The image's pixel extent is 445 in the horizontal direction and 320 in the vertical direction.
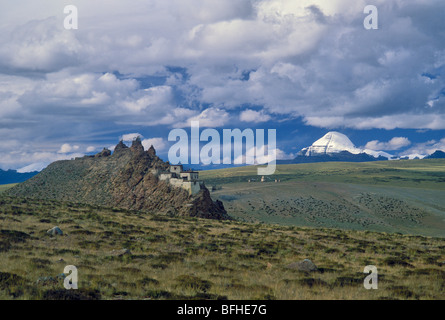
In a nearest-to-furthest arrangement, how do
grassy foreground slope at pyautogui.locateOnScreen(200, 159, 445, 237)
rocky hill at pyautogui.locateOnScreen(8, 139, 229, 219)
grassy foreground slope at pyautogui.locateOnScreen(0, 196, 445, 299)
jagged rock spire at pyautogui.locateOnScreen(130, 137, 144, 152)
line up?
grassy foreground slope at pyautogui.locateOnScreen(0, 196, 445, 299), rocky hill at pyautogui.locateOnScreen(8, 139, 229, 219), grassy foreground slope at pyautogui.locateOnScreen(200, 159, 445, 237), jagged rock spire at pyautogui.locateOnScreen(130, 137, 144, 152)

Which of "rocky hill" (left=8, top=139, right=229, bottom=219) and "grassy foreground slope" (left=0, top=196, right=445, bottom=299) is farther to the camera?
"rocky hill" (left=8, top=139, right=229, bottom=219)

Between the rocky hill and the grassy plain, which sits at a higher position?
the rocky hill

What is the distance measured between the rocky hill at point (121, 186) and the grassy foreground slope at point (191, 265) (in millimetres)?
28931

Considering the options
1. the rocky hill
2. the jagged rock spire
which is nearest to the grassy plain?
the rocky hill

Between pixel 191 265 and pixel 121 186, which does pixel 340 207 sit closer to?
pixel 121 186

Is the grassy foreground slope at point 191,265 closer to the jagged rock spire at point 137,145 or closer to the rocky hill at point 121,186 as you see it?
the rocky hill at point 121,186

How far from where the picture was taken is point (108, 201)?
79.1 m

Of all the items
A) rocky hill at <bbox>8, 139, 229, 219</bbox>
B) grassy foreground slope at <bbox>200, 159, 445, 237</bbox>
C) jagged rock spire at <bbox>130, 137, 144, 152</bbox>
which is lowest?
grassy foreground slope at <bbox>200, 159, 445, 237</bbox>

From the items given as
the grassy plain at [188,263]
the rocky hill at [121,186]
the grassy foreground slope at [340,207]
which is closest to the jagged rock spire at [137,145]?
the rocky hill at [121,186]

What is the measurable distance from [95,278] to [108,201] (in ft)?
219

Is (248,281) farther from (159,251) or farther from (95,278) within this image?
(159,251)

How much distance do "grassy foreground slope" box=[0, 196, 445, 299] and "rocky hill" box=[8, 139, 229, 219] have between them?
28.9 m

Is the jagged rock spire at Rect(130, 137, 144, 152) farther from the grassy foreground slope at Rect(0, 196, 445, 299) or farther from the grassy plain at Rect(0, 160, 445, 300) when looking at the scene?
the grassy foreground slope at Rect(0, 196, 445, 299)

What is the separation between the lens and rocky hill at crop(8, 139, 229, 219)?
63938 millimetres
